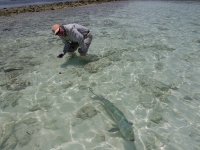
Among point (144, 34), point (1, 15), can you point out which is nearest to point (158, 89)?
point (144, 34)

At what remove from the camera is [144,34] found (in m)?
13.0

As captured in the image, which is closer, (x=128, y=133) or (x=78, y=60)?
(x=128, y=133)

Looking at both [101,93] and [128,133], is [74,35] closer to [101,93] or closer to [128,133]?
[101,93]

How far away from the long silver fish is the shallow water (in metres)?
0.13

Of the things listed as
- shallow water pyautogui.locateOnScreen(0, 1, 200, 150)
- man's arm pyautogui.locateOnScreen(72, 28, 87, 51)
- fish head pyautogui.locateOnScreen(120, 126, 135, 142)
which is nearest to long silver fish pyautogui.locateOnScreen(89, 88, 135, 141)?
fish head pyautogui.locateOnScreen(120, 126, 135, 142)

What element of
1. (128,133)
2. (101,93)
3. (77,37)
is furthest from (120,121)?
(77,37)

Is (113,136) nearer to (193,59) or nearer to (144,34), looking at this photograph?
(193,59)

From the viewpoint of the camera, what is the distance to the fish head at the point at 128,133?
477cm

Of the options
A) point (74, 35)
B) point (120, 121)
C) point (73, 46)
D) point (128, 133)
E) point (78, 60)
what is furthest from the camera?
point (78, 60)

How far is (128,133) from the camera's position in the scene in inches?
189

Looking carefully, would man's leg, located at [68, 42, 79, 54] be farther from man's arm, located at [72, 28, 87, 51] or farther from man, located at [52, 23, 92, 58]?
man's arm, located at [72, 28, 87, 51]

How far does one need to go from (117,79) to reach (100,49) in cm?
318

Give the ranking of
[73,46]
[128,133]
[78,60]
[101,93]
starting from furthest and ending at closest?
[78,60] < [73,46] < [101,93] < [128,133]

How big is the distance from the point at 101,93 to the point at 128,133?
2.16 m
